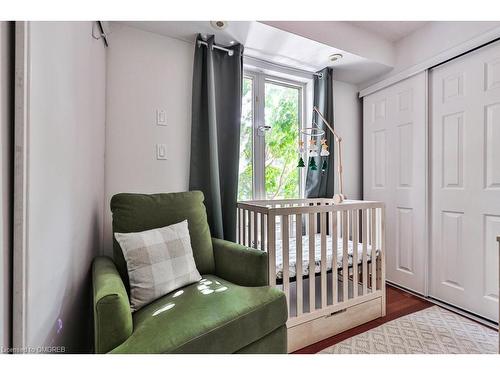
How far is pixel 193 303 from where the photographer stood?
3.80ft

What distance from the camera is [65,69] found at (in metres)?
1.08

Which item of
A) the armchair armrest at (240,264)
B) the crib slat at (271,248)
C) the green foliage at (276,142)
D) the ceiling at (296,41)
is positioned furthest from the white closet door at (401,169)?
the armchair armrest at (240,264)

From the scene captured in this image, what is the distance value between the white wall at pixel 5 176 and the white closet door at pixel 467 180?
8.86 feet

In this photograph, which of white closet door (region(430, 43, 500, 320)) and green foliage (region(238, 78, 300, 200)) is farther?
green foliage (region(238, 78, 300, 200))

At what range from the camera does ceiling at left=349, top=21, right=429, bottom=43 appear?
222 centimetres

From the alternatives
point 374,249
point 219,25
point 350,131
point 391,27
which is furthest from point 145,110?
point 391,27

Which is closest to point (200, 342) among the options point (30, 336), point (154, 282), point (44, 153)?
point (154, 282)

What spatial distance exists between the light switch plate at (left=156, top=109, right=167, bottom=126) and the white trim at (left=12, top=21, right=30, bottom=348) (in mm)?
1126

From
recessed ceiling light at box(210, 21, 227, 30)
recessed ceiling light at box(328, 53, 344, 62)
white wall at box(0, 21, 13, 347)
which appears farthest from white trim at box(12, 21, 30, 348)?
recessed ceiling light at box(328, 53, 344, 62)

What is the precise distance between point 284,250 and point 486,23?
7.21 feet

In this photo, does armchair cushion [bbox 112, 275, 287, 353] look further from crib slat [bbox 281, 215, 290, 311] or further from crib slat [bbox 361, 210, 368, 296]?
crib slat [bbox 361, 210, 368, 296]

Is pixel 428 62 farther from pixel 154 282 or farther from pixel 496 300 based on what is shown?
pixel 154 282

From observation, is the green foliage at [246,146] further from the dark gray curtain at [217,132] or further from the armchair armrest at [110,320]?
the armchair armrest at [110,320]

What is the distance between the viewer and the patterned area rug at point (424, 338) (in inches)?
60.3
